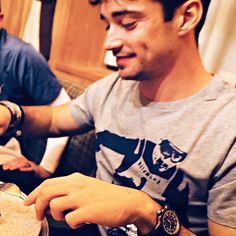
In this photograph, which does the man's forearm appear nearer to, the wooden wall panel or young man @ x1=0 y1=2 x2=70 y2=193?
young man @ x1=0 y1=2 x2=70 y2=193

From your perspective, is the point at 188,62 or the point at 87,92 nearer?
the point at 188,62

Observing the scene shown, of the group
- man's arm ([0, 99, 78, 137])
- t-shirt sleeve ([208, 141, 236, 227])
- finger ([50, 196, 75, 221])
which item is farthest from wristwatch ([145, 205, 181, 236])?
man's arm ([0, 99, 78, 137])

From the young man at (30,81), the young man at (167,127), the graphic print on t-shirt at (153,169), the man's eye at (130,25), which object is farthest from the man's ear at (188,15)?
the young man at (30,81)

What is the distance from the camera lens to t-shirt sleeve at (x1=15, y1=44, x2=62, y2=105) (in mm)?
1448

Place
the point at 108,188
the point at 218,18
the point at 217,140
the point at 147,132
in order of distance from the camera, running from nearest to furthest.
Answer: the point at 108,188, the point at 217,140, the point at 147,132, the point at 218,18

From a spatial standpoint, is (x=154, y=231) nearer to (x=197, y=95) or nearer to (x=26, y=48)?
(x=197, y=95)

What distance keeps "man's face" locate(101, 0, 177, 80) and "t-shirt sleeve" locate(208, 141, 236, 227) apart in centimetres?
33

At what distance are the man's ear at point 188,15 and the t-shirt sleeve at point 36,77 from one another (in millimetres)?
757

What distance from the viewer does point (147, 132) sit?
91 cm

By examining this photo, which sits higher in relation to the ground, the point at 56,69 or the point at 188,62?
the point at 188,62

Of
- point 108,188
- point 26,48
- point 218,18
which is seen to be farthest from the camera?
point 26,48

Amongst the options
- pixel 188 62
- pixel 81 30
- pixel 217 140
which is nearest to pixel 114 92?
pixel 188 62

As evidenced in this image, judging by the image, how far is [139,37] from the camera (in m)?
0.88

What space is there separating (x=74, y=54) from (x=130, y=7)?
156cm
